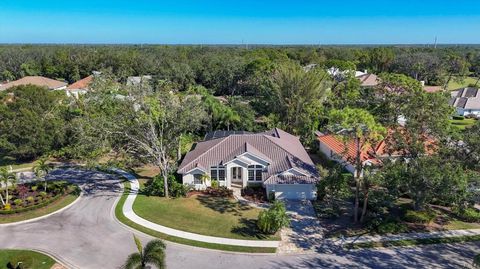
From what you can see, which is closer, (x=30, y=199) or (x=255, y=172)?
(x=30, y=199)

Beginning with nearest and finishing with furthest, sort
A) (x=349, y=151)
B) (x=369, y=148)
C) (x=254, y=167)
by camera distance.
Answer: (x=254, y=167), (x=369, y=148), (x=349, y=151)

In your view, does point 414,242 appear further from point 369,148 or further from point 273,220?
point 369,148

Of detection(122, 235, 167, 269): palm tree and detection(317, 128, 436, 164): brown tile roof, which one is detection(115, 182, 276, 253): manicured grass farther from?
detection(317, 128, 436, 164): brown tile roof

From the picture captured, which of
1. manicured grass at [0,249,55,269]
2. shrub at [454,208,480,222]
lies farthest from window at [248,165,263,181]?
manicured grass at [0,249,55,269]

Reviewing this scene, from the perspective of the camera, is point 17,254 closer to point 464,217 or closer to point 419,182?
point 419,182

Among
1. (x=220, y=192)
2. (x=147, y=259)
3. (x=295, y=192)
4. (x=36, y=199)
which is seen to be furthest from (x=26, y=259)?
(x=295, y=192)

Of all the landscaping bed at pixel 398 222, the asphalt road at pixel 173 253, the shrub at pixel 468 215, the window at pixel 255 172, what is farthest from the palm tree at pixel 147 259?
the shrub at pixel 468 215
